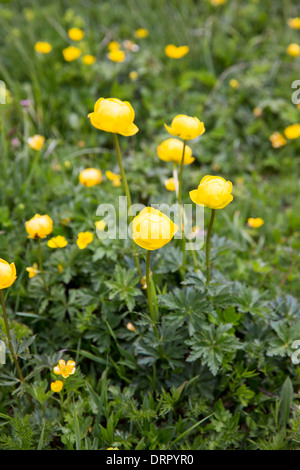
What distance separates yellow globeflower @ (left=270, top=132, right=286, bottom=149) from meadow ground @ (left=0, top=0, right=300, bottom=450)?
0.02 meters

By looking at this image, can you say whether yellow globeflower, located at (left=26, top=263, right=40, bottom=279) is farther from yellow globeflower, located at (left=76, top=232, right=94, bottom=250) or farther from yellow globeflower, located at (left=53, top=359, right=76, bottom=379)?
yellow globeflower, located at (left=53, top=359, right=76, bottom=379)

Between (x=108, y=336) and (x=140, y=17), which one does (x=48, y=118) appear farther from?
(x=108, y=336)

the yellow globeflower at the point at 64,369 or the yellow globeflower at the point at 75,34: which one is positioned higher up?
the yellow globeflower at the point at 75,34

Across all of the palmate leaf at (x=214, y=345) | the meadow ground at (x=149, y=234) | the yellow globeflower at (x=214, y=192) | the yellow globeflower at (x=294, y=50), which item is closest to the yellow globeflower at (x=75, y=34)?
the meadow ground at (x=149, y=234)

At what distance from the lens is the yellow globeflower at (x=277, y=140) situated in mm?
2652

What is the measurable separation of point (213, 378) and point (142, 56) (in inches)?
87.9

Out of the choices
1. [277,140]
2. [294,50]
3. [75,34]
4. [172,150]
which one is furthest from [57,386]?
[294,50]

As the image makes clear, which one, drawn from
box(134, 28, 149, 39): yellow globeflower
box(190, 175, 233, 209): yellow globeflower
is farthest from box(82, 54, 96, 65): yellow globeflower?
box(190, 175, 233, 209): yellow globeflower

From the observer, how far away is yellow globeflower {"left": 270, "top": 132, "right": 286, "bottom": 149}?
2.65 meters

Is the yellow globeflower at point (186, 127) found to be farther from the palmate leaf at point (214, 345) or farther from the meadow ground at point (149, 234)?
the palmate leaf at point (214, 345)

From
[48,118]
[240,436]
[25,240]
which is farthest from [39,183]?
[240,436]

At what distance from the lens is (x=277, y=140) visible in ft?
8.76

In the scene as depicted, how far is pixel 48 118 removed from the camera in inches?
104

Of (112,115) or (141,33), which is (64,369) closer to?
(112,115)
